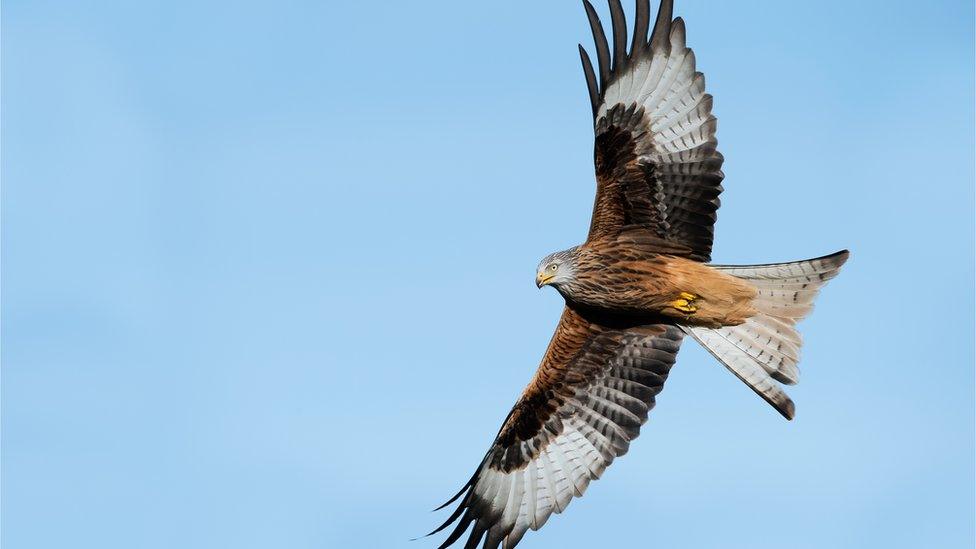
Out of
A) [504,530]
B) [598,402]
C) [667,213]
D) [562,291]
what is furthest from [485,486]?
[667,213]

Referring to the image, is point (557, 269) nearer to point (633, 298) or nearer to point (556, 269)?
point (556, 269)

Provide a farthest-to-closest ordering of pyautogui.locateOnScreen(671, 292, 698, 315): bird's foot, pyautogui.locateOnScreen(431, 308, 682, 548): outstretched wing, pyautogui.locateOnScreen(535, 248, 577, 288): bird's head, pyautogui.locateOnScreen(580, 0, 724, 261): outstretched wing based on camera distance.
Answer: pyautogui.locateOnScreen(431, 308, 682, 548): outstretched wing
pyautogui.locateOnScreen(671, 292, 698, 315): bird's foot
pyautogui.locateOnScreen(535, 248, 577, 288): bird's head
pyautogui.locateOnScreen(580, 0, 724, 261): outstretched wing

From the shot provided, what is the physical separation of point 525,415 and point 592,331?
1.02 m

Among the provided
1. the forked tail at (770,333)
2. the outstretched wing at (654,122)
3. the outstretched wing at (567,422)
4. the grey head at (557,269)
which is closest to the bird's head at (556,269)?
the grey head at (557,269)

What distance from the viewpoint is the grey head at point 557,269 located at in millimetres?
11016

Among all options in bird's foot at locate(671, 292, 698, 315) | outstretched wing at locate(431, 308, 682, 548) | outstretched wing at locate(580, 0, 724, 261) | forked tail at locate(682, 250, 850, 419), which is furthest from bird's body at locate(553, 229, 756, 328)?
outstretched wing at locate(431, 308, 682, 548)

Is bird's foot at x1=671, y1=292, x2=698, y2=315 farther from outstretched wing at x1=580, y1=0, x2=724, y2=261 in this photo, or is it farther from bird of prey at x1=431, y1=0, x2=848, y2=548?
outstretched wing at x1=580, y1=0, x2=724, y2=261

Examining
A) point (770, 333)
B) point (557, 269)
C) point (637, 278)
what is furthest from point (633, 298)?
point (770, 333)

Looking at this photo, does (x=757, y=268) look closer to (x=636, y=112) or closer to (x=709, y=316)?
(x=709, y=316)

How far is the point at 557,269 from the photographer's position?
11.0 meters

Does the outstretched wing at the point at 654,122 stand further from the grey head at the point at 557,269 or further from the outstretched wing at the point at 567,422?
the outstretched wing at the point at 567,422

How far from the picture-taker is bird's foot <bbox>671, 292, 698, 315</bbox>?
11219 mm

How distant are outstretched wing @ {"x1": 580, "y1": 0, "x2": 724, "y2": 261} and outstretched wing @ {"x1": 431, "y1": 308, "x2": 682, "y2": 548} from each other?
1.39 meters

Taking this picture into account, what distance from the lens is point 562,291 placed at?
11.1m
